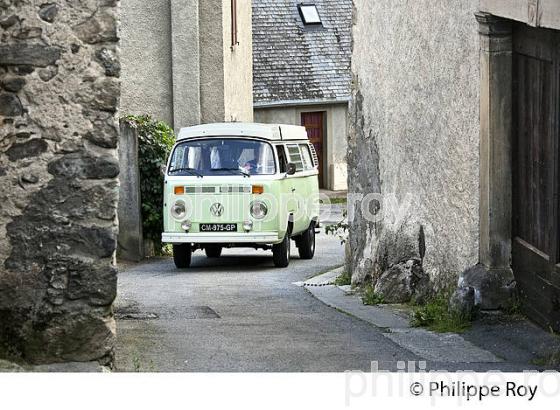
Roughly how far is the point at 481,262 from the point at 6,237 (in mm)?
4116

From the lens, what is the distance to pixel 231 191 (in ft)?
56.3

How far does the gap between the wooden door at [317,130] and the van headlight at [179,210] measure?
20.9m

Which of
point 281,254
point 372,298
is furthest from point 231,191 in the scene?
point 372,298

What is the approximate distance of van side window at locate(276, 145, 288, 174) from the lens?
17.9 meters

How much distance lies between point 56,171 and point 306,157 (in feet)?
41.6

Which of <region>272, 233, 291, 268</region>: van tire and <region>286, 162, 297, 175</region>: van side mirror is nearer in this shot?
<region>272, 233, 291, 268</region>: van tire

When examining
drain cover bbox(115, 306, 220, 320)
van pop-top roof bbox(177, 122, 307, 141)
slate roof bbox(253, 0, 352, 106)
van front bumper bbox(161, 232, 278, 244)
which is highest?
slate roof bbox(253, 0, 352, 106)

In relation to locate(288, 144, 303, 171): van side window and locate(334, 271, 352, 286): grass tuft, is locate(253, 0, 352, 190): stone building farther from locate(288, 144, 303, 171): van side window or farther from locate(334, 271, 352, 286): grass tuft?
locate(334, 271, 352, 286): grass tuft

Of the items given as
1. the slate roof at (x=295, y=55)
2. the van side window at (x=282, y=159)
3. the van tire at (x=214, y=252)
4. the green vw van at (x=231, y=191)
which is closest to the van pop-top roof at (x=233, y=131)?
the green vw van at (x=231, y=191)

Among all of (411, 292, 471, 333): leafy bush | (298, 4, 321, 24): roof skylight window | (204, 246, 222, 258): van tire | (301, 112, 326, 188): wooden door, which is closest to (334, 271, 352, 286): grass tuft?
(411, 292, 471, 333): leafy bush

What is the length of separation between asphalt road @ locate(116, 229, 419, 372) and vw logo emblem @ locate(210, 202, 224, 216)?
2.98 feet

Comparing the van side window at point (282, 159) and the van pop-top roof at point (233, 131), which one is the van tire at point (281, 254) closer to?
the van side window at point (282, 159)

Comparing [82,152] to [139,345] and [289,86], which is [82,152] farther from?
[289,86]

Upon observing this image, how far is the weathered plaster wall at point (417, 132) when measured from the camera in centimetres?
1020
